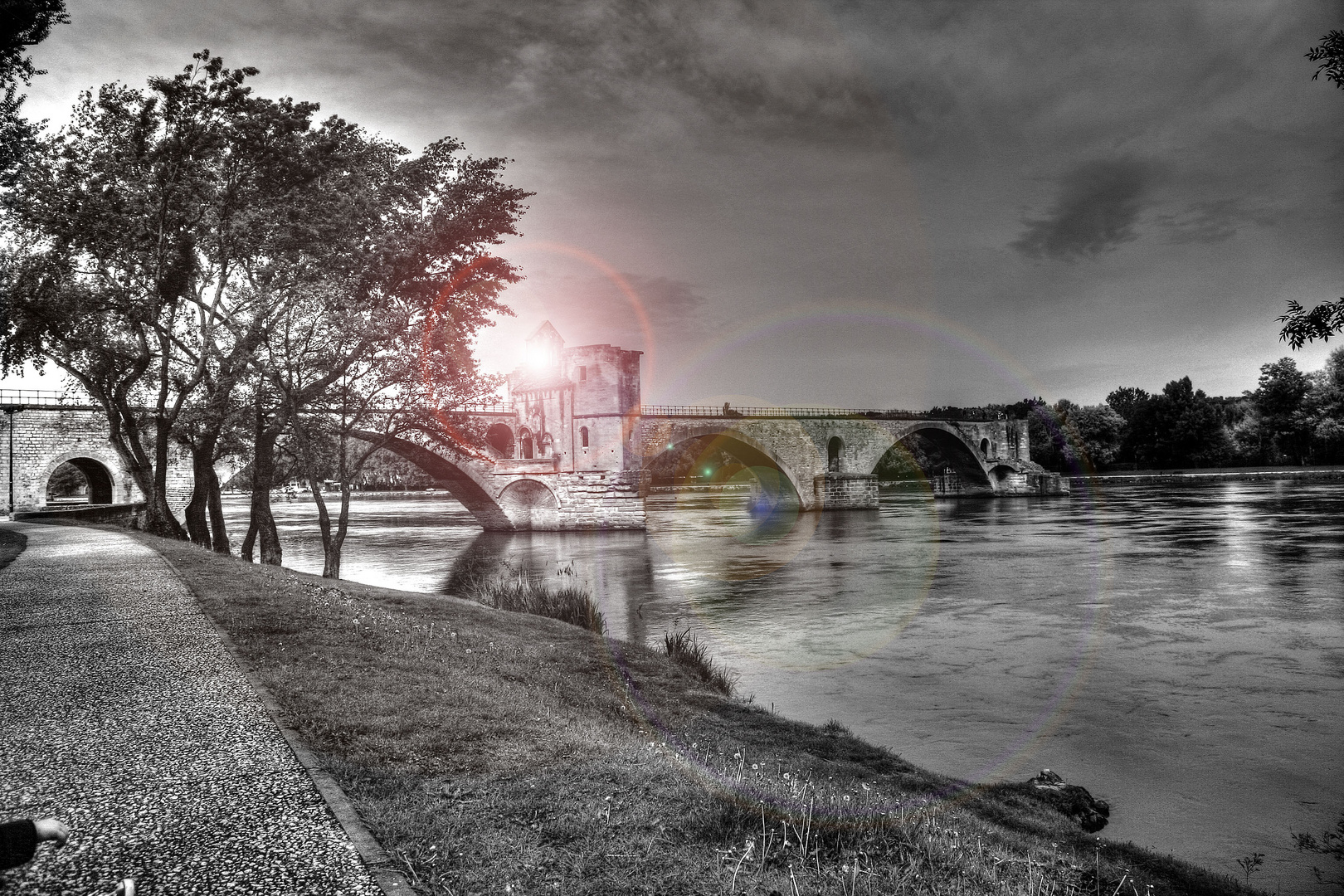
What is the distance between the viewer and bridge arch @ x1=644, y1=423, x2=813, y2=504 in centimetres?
5359

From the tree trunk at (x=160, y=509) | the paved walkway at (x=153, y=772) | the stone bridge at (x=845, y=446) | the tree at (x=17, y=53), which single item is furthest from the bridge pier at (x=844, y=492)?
the paved walkway at (x=153, y=772)

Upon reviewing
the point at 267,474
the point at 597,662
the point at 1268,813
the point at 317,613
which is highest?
the point at 267,474

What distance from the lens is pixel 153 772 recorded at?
4500 mm

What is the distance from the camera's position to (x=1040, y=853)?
19.4ft

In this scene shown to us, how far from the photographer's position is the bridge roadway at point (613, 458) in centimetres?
3644

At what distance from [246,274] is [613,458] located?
3045cm

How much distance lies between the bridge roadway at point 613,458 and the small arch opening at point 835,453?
8 centimetres

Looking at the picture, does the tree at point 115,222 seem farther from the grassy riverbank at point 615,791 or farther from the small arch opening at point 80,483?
the small arch opening at point 80,483

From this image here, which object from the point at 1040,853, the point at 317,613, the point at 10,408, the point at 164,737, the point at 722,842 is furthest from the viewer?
the point at 10,408

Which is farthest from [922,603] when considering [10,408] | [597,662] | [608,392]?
[10,408]

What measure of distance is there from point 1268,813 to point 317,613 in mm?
9441

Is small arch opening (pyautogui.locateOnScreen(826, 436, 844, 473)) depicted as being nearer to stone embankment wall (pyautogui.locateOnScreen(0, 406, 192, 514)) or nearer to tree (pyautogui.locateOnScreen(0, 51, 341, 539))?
stone embankment wall (pyautogui.locateOnScreen(0, 406, 192, 514))

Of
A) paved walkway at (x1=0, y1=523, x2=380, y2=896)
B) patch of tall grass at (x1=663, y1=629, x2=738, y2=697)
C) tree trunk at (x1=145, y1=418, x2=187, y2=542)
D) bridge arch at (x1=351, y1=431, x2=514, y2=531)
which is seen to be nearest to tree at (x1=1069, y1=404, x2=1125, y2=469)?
bridge arch at (x1=351, y1=431, x2=514, y2=531)

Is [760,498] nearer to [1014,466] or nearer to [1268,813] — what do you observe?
[1014,466]
